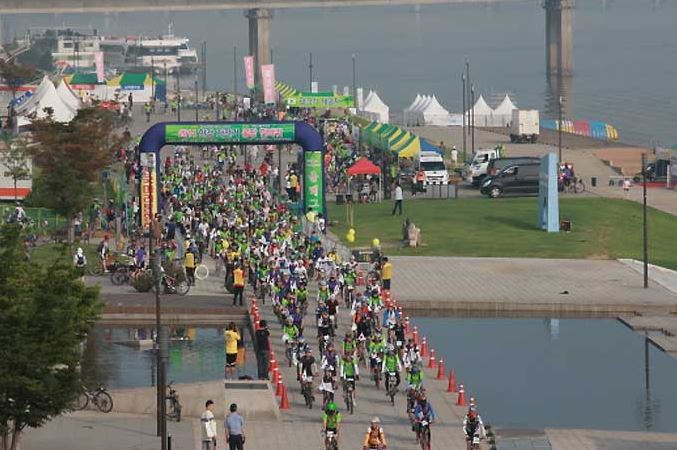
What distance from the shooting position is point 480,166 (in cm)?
7488

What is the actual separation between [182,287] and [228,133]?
1324cm

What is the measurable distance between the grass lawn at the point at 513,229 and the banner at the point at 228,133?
12.1 feet

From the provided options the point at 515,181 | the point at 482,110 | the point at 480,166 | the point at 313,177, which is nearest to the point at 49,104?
the point at 480,166

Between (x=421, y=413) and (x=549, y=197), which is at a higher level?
(x=549, y=197)

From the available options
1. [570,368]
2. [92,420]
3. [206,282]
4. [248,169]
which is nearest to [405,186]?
[248,169]

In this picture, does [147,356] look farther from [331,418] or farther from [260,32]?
[260,32]

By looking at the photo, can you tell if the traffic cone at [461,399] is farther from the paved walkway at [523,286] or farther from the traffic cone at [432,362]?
the paved walkway at [523,286]

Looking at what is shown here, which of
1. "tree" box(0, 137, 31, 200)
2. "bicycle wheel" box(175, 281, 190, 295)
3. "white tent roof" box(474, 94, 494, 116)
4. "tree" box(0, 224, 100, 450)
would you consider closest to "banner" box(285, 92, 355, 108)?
"white tent roof" box(474, 94, 494, 116)

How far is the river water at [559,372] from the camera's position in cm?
3569

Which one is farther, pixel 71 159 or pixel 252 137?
pixel 252 137

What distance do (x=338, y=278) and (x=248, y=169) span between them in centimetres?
2785

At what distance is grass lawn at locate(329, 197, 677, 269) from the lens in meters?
54.7

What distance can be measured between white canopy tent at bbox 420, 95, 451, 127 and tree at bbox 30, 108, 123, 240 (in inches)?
2401

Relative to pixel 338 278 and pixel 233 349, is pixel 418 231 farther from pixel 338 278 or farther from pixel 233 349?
A: pixel 233 349
